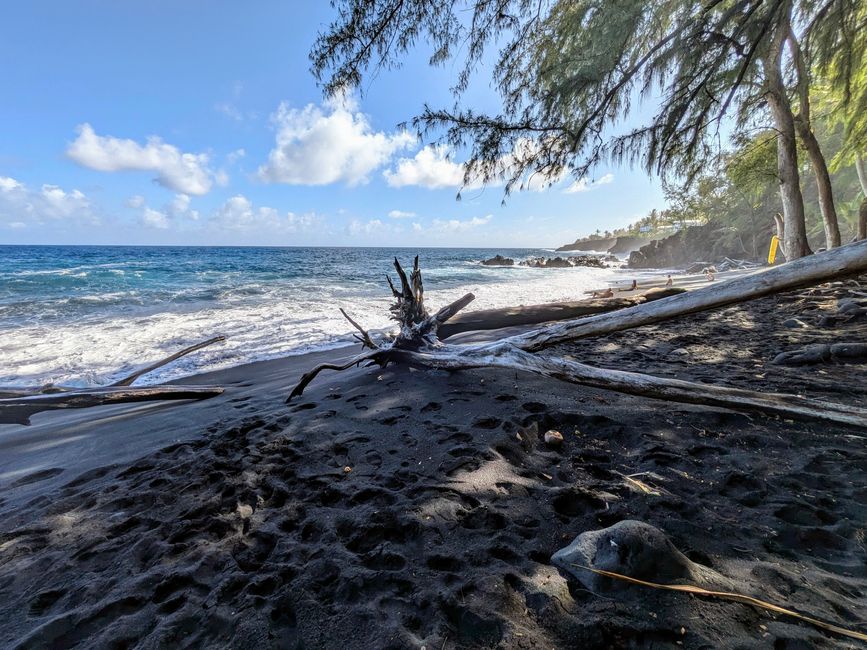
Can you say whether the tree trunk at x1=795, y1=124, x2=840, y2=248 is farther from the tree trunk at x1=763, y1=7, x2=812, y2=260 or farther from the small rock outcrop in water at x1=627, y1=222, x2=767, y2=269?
the small rock outcrop in water at x1=627, y1=222, x2=767, y2=269

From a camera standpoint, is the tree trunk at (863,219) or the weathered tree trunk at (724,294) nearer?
the weathered tree trunk at (724,294)

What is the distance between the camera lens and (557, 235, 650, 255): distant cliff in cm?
6738

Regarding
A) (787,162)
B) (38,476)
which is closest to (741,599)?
(38,476)

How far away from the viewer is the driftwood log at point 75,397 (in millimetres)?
4055

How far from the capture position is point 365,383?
4109mm

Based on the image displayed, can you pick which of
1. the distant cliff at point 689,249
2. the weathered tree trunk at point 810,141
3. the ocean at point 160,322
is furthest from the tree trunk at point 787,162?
the distant cliff at point 689,249

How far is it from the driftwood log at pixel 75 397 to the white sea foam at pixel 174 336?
39.1 inches

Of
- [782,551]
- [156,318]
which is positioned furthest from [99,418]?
[156,318]

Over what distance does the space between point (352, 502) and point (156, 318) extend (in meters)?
10.3

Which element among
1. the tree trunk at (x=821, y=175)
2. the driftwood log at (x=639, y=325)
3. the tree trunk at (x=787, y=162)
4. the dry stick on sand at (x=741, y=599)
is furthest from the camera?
the tree trunk at (x=821, y=175)

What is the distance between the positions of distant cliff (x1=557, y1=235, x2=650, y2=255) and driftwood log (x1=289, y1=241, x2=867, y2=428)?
70.5 metres

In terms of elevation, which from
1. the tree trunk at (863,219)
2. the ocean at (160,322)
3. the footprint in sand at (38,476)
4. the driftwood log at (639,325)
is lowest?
the footprint in sand at (38,476)

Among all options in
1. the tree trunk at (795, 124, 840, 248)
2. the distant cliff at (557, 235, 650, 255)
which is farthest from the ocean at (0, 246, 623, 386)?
the distant cliff at (557, 235, 650, 255)

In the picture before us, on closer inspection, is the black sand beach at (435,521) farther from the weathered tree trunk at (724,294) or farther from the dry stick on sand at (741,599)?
the weathered tree trunk at (724,294)
